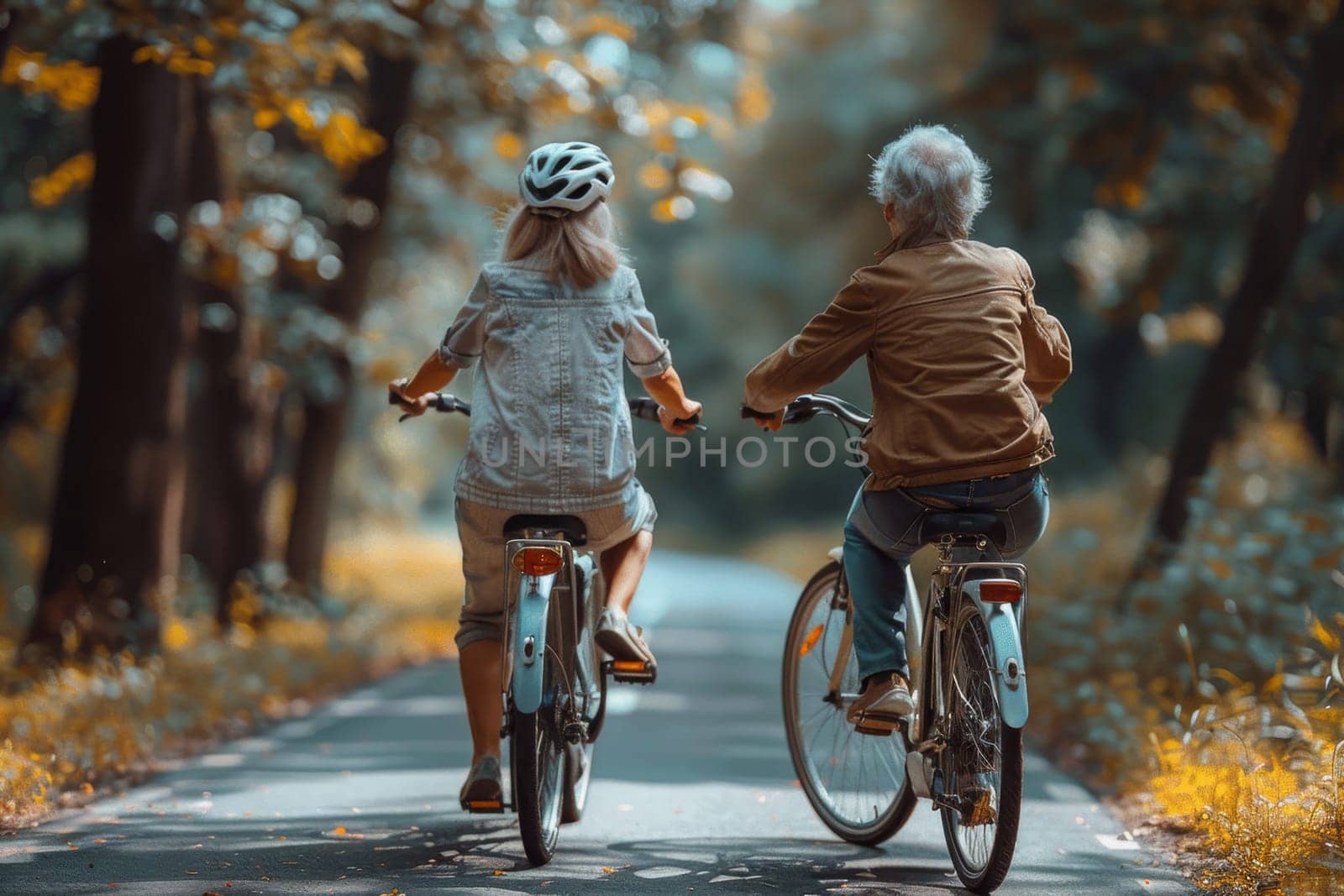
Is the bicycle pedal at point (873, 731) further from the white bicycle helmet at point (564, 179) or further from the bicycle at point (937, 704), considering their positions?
the white bicycle helmet at point (564, 179)

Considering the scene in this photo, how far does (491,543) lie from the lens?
218 inches

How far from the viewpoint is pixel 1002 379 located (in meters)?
5.04

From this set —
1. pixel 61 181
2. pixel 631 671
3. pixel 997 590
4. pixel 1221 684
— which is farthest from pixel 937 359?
pixel 61 181

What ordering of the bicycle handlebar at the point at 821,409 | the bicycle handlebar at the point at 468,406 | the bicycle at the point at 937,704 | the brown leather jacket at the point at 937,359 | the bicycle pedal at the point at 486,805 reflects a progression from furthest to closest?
the bicycle handlebar at the point at 468,406
the bicycle handlebar at the point at 821,409
the bicycle pedal at the point at 486,805
the brown leather jacket at the point at 937,359
the bicycle at the point at 937,704

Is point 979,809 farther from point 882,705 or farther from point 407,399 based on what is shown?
point 407,399

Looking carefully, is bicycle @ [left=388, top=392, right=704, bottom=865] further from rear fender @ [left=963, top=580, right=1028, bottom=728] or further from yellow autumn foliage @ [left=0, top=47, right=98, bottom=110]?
yellow autumn foliage @ [left=0, top=47, right=98, bottom=110]

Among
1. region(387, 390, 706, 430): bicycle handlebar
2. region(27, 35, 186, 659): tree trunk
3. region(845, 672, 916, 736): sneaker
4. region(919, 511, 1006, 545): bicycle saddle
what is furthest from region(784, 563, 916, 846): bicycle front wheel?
region(27, 35, 186, 659): tree trunk

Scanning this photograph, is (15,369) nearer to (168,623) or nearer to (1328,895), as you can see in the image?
(168,623)

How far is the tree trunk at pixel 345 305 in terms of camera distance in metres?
15.0

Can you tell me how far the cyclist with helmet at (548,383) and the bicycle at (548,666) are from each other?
96mm

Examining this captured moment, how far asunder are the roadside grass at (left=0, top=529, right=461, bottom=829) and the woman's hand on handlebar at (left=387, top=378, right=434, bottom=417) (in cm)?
204

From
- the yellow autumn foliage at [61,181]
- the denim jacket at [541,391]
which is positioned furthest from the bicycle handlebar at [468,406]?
the yellow autumn foliage at [61,181]

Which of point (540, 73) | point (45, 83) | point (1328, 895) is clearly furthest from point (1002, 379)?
point (540, 73)

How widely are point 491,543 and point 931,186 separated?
179cm
